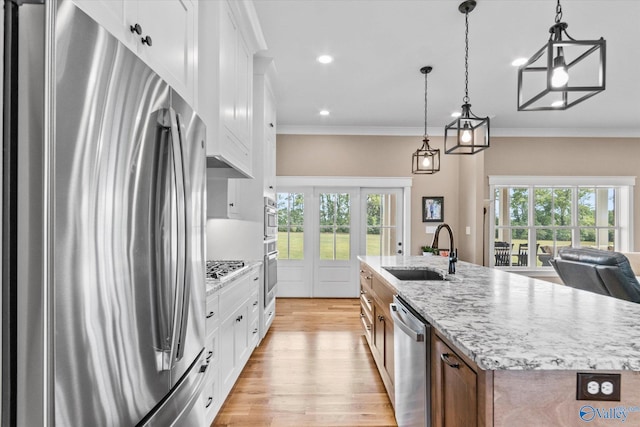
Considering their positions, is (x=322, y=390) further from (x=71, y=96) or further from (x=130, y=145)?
(x=71, y=96)

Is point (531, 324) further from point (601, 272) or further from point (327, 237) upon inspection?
point (327, 237)

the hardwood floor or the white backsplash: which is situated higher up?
the white backsplash

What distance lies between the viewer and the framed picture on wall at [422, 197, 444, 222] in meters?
5.86

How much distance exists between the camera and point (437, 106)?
187 inches

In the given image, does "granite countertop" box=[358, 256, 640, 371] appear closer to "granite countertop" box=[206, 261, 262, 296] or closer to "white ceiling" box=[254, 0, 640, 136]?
"granite countertop" box=[206, 261, 262, 296]

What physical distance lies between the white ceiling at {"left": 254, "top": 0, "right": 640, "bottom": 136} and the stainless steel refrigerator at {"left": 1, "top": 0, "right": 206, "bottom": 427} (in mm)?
2121

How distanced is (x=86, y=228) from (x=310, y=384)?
7.55ft

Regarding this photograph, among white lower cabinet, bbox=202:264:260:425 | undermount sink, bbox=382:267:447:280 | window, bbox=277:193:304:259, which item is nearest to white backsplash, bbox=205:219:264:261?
white lower cabinet, bbox=202:264:260:425

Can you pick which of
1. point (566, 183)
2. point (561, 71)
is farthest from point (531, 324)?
point (566, 183)

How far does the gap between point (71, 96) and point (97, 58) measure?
0.13 meters

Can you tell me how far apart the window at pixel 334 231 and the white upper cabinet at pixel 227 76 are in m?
2.90

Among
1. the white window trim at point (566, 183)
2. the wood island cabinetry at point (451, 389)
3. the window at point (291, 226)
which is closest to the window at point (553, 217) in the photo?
the white window trim at point (566, 183)

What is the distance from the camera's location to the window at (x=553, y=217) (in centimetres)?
577

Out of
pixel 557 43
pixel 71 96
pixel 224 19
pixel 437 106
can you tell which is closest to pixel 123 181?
pixel 71 96
